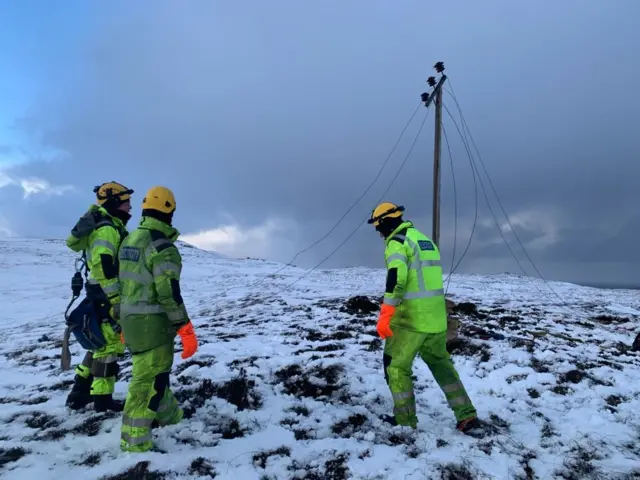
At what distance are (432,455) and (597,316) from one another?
14.0 metres

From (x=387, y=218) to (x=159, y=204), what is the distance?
3.04 meters

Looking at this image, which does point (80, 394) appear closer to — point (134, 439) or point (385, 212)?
point (134, 439)

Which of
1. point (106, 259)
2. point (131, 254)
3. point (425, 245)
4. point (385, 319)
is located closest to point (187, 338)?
point (131, 254)

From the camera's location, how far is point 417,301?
16.0 ft

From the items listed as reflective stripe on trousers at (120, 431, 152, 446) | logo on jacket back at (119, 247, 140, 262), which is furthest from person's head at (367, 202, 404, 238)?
reflective stripe on trousers at (120, 431, 152, 446)

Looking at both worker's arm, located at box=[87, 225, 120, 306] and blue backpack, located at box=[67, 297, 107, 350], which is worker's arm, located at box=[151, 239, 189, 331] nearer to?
worker's arm, located at box=[87, 225, 120, 306]

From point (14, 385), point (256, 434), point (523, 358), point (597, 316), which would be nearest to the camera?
point (256, 434)

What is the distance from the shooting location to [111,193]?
5254mm

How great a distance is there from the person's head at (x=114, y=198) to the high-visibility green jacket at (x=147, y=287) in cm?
139

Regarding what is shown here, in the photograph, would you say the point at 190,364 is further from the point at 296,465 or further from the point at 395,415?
the point at 395,415

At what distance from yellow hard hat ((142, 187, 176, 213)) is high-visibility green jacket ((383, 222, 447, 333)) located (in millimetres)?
2899

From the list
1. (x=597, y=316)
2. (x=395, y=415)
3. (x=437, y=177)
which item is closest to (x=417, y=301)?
(x=395, y=415)

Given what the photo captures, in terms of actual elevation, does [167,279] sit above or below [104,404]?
above

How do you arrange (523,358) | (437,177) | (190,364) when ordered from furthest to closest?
(437,177) → (523,358) → (190,364)
